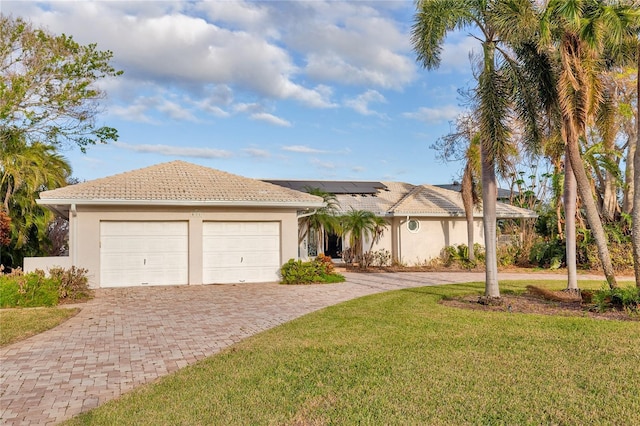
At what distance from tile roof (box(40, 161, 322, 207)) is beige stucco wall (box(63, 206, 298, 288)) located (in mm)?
472

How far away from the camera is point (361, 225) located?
66.4 ft

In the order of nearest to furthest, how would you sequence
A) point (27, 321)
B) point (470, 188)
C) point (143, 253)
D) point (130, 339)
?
point (130, 339)
point (27, 321)
point (143, 253)
point (470, 188)

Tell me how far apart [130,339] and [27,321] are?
303 centimetres

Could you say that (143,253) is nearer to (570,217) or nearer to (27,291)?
(27,291)

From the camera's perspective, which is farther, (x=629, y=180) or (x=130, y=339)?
(x=629, y=180)

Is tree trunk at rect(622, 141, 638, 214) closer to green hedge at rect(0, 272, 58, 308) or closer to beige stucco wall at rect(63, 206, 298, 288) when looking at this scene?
beige stucco wall at rect(63, 206, 298, 288)

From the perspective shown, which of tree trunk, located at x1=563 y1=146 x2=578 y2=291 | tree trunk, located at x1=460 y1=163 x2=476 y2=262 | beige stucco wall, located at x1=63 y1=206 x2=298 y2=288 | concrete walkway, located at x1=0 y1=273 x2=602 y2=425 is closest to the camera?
concrete walkway, located at x1=0 y1=273 x2=602 y2=425

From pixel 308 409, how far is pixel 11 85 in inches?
727

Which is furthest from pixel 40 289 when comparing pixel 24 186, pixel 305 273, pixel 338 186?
pixel 338 186

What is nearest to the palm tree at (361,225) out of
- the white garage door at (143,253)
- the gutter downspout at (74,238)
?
the white garage door at (143,253)

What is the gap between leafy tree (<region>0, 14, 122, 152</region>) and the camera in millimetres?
17453

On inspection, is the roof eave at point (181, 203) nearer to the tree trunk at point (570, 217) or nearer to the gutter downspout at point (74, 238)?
the gutter downspout at point (74, 238)

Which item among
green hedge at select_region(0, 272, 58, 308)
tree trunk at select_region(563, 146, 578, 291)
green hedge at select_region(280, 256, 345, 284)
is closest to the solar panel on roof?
green hedge at select_region(280, 256, 345, 284)

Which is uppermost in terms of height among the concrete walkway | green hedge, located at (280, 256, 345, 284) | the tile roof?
the tile roof
